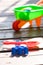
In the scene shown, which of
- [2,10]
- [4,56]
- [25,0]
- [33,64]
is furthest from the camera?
[25,0]

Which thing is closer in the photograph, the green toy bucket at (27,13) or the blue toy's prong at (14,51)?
the blue toy's prong at (14,51)

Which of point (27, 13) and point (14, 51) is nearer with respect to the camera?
point (14, 51)

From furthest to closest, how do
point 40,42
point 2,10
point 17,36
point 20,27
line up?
point 2,10, point 20,27, point 17,36, point 40,42

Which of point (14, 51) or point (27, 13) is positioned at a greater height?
point (27, 13)

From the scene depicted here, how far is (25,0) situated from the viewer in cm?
512

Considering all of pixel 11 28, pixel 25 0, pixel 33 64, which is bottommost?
pixel 33 64

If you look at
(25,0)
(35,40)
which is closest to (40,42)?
(35,40)

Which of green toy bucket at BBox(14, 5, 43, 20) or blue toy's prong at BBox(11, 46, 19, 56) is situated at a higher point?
green toy bucket at BBox(14, 5, 43, 20)

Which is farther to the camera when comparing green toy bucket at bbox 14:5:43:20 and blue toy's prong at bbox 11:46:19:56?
green toy bucket at bbox 14:5:43:20

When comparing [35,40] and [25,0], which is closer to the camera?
[35,40]

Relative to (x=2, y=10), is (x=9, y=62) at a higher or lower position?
lower

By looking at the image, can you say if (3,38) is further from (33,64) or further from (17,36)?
(33,64)

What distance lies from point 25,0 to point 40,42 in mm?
2669

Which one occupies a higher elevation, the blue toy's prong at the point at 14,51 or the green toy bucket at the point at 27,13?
the green toy bucket at the point at 27,13
